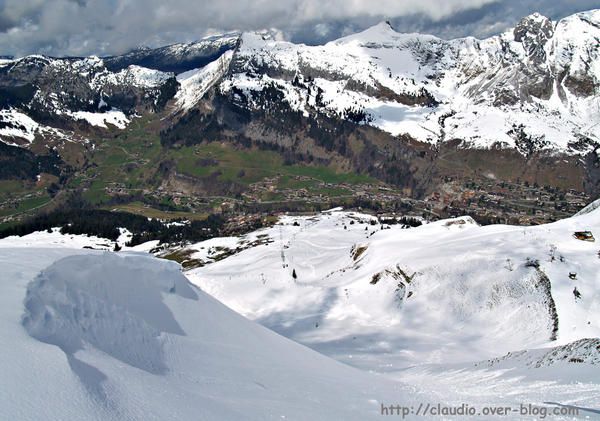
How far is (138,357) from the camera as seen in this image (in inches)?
512

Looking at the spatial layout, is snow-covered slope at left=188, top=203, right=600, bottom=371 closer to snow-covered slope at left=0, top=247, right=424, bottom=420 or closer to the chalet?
the chalet

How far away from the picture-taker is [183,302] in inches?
753

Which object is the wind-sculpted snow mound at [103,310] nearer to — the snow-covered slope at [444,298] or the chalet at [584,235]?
the snow-covered slope at [444,298]

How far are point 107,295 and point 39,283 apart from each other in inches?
89.5

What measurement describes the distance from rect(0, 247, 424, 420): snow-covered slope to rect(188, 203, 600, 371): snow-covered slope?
1850 centimetres

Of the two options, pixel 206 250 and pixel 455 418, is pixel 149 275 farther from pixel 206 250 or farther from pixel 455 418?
pixel 206 250

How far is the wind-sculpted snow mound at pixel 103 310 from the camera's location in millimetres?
11508

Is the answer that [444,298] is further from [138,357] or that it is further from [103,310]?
[103,310]

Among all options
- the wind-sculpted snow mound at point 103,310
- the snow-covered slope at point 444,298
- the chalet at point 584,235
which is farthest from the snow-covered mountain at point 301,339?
the chalet at point 584,235

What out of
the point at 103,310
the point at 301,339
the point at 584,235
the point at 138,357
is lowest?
the point at 301,339

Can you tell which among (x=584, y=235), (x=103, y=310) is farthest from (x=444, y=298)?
(x=103, y=310)

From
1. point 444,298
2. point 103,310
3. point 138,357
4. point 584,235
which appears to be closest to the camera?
point 138,357

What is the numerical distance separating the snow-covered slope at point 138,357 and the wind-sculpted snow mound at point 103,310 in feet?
0.13

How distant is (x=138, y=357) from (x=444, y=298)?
152ft
